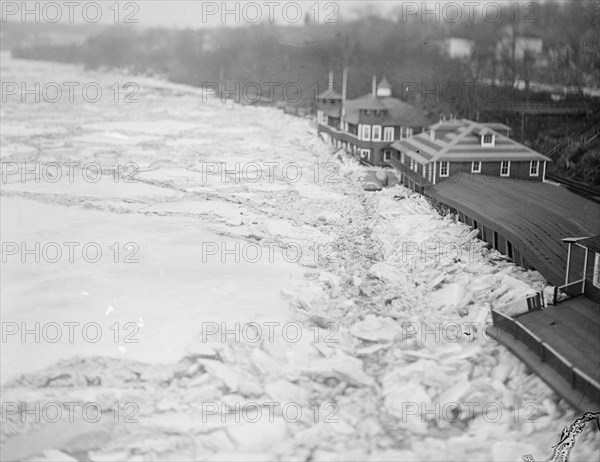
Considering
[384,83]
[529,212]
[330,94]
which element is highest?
[384,83]

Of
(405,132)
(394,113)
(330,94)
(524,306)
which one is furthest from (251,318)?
(330,94)

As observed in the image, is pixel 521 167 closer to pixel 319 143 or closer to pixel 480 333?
pixel 319 143

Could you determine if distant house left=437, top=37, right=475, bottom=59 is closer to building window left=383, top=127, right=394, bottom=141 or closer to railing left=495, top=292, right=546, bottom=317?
building window left=383, top=127, right=394, bottom=141

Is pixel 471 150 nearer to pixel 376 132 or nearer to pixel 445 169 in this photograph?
pixel 445 169

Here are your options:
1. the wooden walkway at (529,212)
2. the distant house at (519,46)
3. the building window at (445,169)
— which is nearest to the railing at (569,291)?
the wooden walkway at (529,212)

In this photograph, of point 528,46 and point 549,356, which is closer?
point 549,356

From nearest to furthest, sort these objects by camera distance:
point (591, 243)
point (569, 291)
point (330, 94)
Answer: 1. point (591, 243)
2. point (569, 291)
3. point (330, 94)
